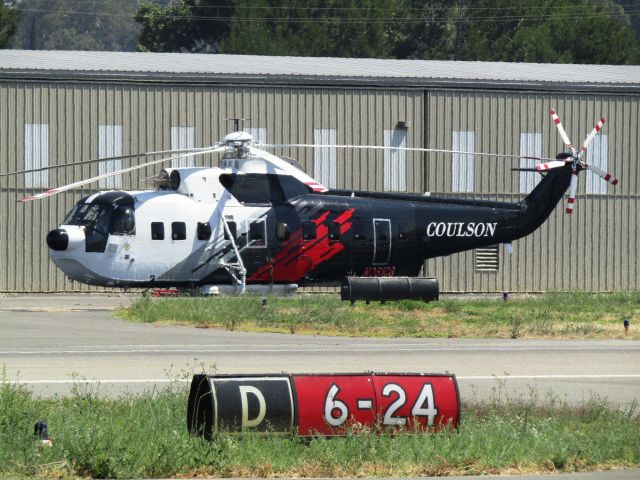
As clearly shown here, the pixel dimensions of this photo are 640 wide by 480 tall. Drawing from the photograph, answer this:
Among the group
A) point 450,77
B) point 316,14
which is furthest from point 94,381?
point 316,14

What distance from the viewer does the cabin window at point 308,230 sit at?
3353 centimetres

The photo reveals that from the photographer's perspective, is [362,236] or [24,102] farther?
[24,102]

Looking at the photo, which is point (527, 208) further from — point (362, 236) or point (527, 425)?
point (527, 425)

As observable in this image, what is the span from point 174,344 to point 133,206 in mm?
9398

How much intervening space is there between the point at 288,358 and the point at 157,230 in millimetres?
12119

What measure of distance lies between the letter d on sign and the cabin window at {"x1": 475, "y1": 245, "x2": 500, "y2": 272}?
107 feet

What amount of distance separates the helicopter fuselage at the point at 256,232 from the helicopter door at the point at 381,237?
0.03 m

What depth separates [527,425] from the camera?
1425cm

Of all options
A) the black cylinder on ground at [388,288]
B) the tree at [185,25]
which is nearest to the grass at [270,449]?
the black cylinder on ground at [388,288]

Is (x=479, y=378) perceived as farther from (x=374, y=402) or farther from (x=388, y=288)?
(x=388, y=288)

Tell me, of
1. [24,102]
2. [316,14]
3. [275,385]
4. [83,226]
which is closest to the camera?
[275,385]

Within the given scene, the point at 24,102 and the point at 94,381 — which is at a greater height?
the point at 24,102

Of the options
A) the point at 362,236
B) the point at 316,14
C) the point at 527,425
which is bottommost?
the point at 527,425

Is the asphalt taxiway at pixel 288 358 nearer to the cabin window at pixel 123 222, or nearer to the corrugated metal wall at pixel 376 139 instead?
the cabin window at pixel 123 222
